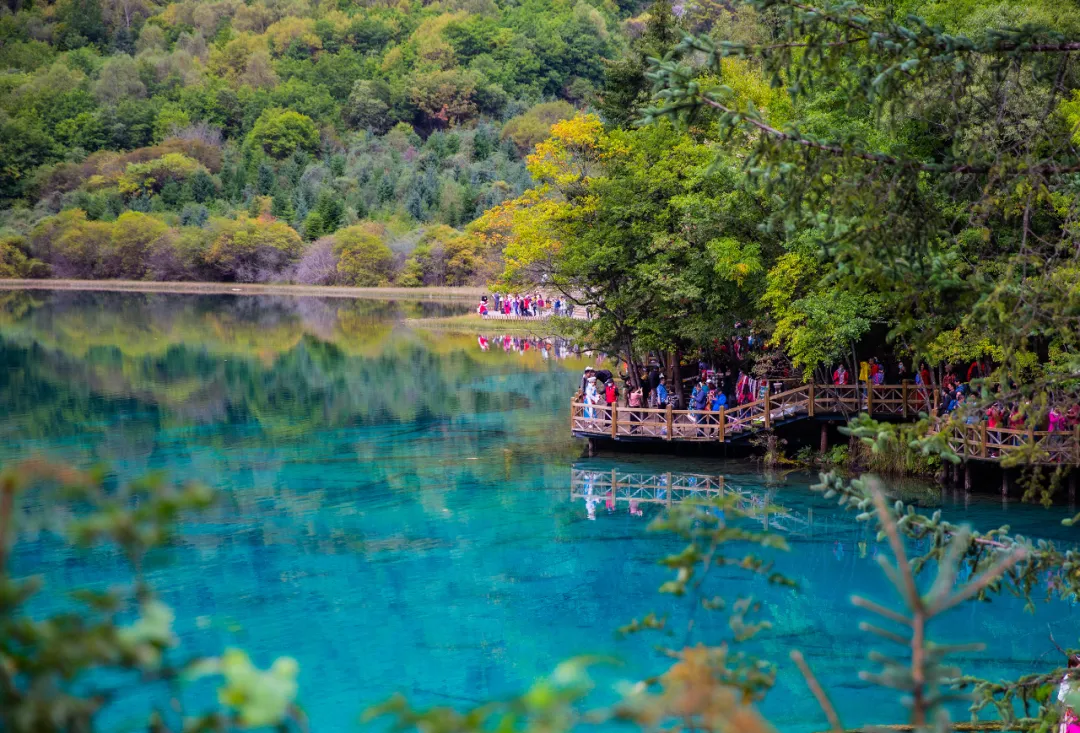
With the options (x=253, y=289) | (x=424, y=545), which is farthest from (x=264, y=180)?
(x=424, y=545)

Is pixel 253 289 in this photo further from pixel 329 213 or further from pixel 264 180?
pixel 264 180

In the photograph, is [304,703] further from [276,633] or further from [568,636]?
[568,636]

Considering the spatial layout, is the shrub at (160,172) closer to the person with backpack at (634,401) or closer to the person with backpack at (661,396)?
the person with backpack at (634,401)

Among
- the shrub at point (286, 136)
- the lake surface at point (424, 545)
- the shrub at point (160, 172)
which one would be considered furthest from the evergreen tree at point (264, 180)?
the lake surface at point (424, 545)

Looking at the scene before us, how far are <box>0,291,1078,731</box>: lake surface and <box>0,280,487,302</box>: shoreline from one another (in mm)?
36360

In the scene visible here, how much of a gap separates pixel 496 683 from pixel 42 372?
106 feet

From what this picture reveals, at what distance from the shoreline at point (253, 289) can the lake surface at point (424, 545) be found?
1432 inches

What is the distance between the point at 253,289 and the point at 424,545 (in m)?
70.5

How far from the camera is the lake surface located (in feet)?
44.3

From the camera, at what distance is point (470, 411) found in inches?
1218

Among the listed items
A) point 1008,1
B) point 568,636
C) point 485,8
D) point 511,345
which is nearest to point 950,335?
point 1008,1

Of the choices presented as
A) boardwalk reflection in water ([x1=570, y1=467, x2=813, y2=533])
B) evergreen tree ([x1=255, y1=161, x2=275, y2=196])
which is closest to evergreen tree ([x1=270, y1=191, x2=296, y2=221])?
evergreen tree ([x1=255, y1=161, x2=275, y2=196])

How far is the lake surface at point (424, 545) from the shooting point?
13.5 metres

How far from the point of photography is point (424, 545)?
18406mm
